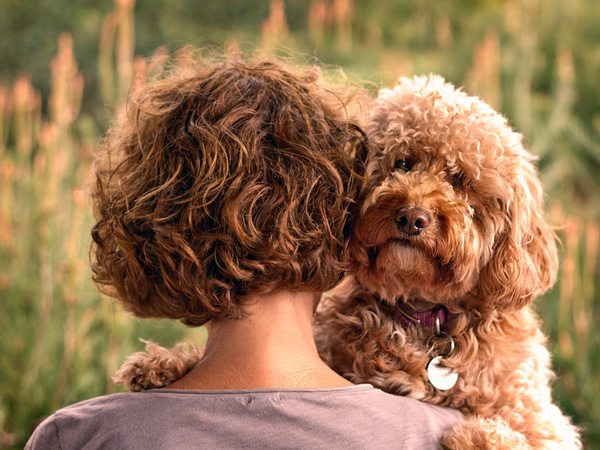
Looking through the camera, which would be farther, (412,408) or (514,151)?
(514,151)

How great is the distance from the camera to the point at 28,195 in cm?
442

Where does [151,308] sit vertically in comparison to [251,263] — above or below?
below

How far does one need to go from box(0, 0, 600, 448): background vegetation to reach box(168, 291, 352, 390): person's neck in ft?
3.17

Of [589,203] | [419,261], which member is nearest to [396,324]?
[419,261]

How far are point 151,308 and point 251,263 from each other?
34cm

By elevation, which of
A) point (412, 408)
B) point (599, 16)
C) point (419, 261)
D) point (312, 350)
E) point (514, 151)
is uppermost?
point (599, 16)

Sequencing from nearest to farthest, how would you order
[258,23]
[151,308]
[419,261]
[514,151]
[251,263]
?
[251,263] < [151,308] < [419,261] < [514,151] < [258,23]

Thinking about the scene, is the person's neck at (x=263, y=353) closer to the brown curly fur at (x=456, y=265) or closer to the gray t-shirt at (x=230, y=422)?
the gray t-shirt at (x=230, y=422)

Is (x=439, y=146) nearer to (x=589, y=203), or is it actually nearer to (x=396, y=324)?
(x=396, y=324)

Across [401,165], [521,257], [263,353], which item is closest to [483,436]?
[521,257]

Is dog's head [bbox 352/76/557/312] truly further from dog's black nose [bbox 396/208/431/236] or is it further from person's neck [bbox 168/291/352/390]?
person's neck [bbox 168/291/352/390]

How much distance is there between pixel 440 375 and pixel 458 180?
1.95 ft

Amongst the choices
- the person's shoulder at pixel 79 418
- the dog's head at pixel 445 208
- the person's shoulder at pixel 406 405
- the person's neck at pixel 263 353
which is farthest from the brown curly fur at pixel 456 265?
the person's shoulder at pixel 79 418

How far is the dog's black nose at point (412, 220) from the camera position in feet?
5.78
